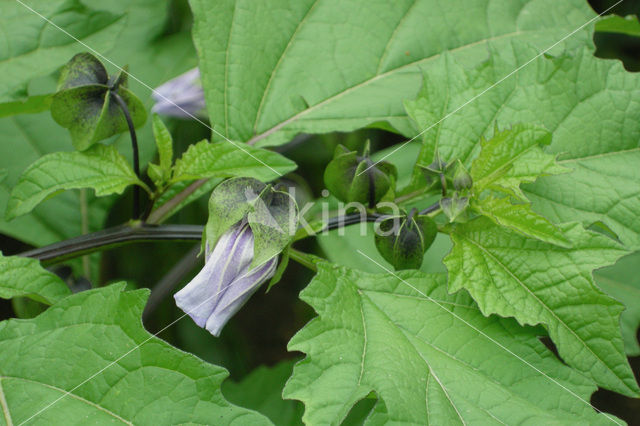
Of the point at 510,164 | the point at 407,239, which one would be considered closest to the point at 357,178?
the point at 407,239

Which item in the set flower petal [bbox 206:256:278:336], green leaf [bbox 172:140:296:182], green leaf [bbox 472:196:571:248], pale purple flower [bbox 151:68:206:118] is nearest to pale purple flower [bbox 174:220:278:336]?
flower petal [bbox 206:256:278:336]

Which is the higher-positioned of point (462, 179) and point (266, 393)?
point (462, 179)

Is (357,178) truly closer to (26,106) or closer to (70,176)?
(70,176)

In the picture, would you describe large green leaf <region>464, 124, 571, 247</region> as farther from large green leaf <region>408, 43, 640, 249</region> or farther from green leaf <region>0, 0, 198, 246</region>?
green leaf <region>0, 0, 198, 246</region>

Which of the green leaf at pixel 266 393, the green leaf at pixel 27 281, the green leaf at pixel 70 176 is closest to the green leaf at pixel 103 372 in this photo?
the green leaf at pixel 27 281

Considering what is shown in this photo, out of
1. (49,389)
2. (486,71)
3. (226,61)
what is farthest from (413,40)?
(49,389)

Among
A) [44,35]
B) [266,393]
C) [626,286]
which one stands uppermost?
[44,35]

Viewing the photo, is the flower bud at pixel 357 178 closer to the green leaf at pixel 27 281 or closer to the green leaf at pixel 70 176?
the green leaf at pixel 70 176
